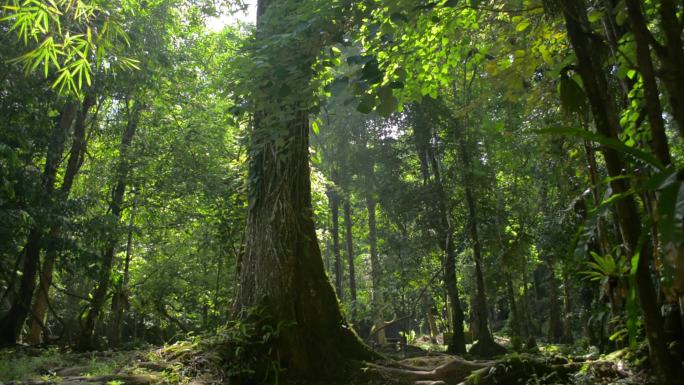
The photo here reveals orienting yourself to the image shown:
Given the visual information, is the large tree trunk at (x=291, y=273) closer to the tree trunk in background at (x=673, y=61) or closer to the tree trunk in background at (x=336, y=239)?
the tree trunk in background at (x=673, y=61)

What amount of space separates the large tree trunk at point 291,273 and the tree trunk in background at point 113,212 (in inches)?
223

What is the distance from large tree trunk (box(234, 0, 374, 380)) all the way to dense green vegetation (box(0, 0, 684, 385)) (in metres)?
0.03

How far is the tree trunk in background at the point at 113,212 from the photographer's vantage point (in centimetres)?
1053

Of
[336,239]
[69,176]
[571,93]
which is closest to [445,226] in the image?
[336,239]

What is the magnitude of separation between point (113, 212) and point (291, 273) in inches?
358

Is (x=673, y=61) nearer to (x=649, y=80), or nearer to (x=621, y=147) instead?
(x=649, y=80)

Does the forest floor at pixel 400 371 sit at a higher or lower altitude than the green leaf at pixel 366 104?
lower

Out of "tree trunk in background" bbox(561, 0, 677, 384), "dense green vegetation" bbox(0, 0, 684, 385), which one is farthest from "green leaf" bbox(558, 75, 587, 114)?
"tree trunk in background" bbox(561, 0, 677, 384)

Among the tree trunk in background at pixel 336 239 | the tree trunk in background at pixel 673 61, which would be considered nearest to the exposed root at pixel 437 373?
the tree trunk in background at pixel 673 61

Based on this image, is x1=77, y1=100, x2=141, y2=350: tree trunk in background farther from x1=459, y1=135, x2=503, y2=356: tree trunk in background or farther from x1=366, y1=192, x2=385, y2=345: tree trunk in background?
x1=459, y1=135, x2=503, y2=356: tree trunk in background

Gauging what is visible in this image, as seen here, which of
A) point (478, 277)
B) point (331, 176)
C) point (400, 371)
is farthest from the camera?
point (331, 176)

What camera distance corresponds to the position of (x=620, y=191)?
1821 mm

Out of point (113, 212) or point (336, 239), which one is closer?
point (113, 212)

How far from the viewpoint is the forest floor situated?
3.88 meters
